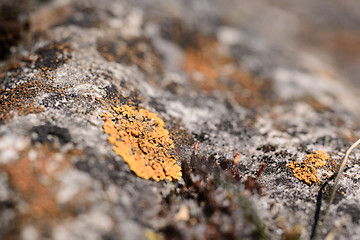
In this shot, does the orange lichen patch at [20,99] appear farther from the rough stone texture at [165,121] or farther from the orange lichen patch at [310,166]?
the orange lichen patch at [310,166]

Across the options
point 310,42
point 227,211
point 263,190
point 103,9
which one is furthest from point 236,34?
point 310,42

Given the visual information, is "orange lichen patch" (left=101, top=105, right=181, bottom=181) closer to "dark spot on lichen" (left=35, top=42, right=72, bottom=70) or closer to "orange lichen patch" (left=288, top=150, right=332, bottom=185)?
"dark spot on lichen" (left=35, top=42, right=72, bottom=70)

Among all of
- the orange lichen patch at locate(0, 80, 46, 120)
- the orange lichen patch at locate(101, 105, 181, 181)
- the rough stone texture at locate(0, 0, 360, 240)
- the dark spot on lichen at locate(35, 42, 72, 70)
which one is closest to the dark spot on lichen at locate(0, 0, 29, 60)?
the rough stone texture at locate(0, 0, 360, 240)

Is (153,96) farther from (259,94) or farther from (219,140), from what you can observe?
(259,94)

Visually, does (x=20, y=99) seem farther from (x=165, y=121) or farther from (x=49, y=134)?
(x=165, y=121)

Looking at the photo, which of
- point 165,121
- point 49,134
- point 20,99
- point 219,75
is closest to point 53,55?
point 20,99
